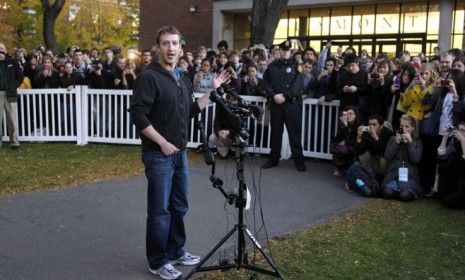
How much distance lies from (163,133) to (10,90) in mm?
7987

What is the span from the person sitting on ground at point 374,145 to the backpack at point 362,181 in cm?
19

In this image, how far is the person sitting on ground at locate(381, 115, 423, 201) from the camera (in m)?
7.80

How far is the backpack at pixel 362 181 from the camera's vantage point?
797 cm

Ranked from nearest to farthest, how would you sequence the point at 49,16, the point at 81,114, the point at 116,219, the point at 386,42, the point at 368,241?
the point at 368,241, the point at 116,219, the point at 81,114, the point at 386,42, the point at 49,16

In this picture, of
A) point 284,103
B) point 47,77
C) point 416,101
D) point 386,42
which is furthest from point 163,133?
point 386,42

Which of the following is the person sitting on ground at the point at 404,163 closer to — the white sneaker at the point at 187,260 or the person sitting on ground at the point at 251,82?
the person sitting on ground at the point at 251,82

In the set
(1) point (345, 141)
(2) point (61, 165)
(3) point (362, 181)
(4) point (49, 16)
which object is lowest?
(2) point (61, 165)

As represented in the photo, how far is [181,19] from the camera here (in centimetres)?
2891

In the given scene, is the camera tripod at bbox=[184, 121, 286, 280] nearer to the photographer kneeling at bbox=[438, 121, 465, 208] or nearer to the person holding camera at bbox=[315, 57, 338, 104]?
the photographer kneeling at bbox=[438, 121, 465, 208]

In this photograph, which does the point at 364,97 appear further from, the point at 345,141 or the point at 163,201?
the point at 163,201

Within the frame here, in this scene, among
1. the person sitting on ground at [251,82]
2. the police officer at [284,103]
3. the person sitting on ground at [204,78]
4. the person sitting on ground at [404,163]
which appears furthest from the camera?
the person sitting on ground at [204,78]

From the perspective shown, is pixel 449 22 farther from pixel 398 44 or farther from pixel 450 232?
pixel 450 232

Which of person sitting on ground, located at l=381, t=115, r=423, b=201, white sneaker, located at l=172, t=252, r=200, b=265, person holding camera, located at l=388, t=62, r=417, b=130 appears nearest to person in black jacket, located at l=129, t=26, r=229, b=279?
white sneaker, located at l=172, t=252, r=200, b=265

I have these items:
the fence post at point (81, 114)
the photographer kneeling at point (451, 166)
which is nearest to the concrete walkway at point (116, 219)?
the photographer kneeling at point (451, 166)
